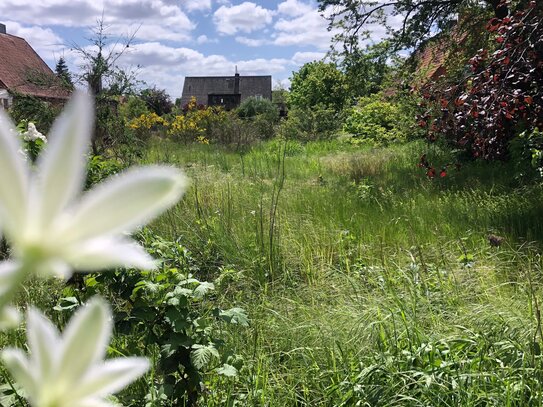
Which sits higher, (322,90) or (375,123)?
(322,90)

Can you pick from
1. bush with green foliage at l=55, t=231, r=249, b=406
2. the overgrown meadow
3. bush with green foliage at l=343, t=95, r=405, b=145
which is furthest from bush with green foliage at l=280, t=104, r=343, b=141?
bush with green foliage at l=55, t=231, r=249, b=406

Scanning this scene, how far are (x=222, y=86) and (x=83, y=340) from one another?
55.7 m

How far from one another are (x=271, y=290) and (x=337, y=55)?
749 centimetres

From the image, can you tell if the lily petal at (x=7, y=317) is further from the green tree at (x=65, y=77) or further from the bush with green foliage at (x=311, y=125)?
the bush with green foliage at (x=311, y=125)

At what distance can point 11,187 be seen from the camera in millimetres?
170

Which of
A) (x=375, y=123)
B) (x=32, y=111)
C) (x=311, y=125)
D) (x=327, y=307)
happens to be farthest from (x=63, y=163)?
(x=311, y=125)

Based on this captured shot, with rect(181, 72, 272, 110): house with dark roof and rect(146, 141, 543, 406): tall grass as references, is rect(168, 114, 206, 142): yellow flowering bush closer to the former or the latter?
rect(146, 141, 543, 406): tall grass

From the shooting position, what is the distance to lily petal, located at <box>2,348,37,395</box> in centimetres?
20

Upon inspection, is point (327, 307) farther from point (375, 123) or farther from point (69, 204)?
point (375, 123)

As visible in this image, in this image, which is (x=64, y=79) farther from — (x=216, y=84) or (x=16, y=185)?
Result: (x=216, y=84)

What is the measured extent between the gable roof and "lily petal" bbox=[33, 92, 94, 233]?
173ft

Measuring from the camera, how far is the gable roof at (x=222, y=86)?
2083 inches

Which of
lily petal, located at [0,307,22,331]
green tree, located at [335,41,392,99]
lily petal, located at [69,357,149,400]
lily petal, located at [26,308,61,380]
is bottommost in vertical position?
lily petal, located at [69,357,149,400]

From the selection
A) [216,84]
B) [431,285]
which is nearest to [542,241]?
[431,285]
